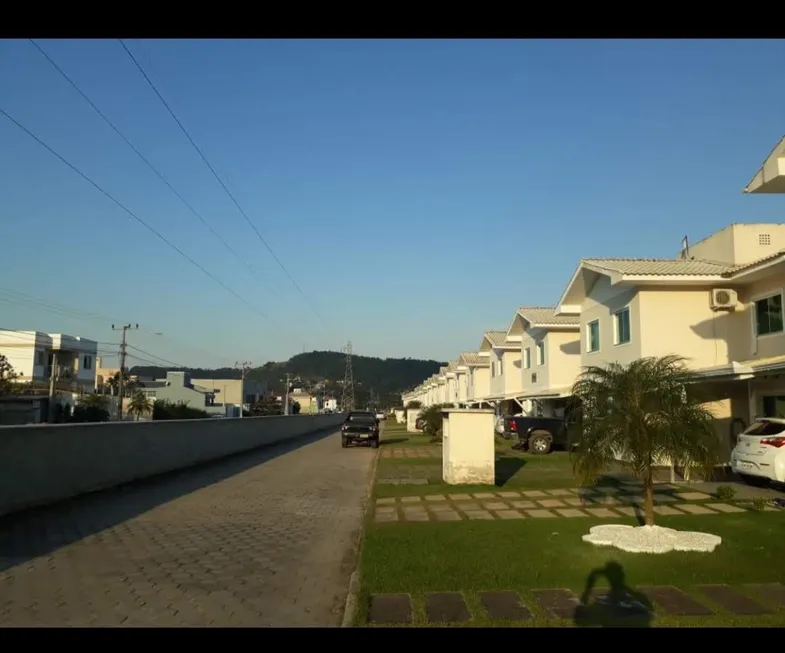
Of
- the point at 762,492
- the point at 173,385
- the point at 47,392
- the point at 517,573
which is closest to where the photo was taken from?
the point at 517,573

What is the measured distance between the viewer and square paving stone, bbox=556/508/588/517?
37.1 feet

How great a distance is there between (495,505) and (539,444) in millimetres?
14736

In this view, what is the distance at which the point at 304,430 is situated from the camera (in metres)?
47.5

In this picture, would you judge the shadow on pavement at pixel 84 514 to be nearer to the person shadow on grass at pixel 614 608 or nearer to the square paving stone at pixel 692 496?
the person shadow on grass at pixel 614 608

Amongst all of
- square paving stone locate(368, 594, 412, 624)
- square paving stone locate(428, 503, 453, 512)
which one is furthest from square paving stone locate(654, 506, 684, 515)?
square paving stone locate(368, 594, 412, 624)

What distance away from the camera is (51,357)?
2724 inches

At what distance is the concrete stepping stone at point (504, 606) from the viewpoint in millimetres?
5711

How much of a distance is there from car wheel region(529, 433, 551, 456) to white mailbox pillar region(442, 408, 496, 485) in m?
11.5

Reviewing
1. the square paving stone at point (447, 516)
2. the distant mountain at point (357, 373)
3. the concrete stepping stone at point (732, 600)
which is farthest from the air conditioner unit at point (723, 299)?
the distant mountain at point (357, 373)

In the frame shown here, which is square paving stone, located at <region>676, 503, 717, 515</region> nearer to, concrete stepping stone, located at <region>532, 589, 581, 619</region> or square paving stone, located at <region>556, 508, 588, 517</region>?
square paving stone, located at <region>556, 508, 588, 517</region>

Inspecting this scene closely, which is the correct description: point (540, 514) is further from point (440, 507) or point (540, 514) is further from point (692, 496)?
point (692, 496)
